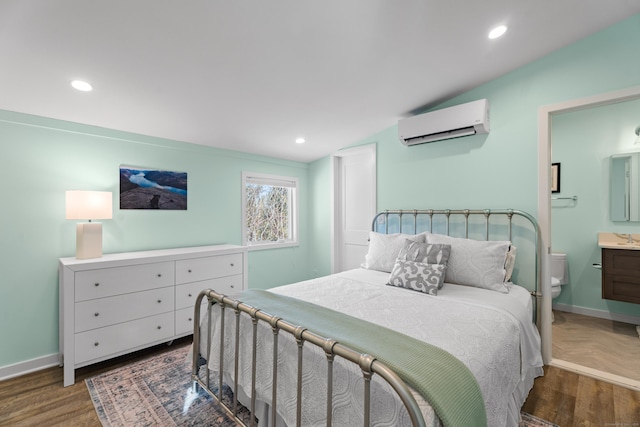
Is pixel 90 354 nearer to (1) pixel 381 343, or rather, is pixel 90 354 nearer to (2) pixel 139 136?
(2) pixel 139 136

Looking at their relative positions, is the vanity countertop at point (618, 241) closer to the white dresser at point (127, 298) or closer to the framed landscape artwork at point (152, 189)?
the white dresser at point (127, 298)

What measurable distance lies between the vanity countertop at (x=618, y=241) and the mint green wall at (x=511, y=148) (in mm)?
145

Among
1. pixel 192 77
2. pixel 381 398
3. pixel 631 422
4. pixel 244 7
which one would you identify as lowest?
pixel 631 422

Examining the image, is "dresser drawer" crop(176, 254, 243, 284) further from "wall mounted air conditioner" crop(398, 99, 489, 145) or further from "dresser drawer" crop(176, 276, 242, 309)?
"wall mounted air conditioner" crop(398, 99, 489, 145)

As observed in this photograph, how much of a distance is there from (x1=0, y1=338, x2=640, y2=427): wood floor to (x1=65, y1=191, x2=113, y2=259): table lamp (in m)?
0.97

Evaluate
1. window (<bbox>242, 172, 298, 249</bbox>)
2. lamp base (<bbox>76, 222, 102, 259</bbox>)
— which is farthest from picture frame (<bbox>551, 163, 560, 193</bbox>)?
lamp base (<bbox>76, 222, 102, 259</bbox>)

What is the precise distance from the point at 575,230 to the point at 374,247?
2.56 meters

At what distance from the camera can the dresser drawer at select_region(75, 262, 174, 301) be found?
7.22 feet

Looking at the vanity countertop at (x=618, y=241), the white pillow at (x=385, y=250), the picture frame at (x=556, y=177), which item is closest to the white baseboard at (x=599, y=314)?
the vanity countertop at (x=618, y=241)

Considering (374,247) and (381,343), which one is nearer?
(381,343)

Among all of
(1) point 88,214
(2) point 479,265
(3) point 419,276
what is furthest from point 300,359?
(1) point 88,214

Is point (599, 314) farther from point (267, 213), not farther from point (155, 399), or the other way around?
point (155, 399)

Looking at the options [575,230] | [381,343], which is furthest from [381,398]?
[575,230]

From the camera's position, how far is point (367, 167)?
3.81m
